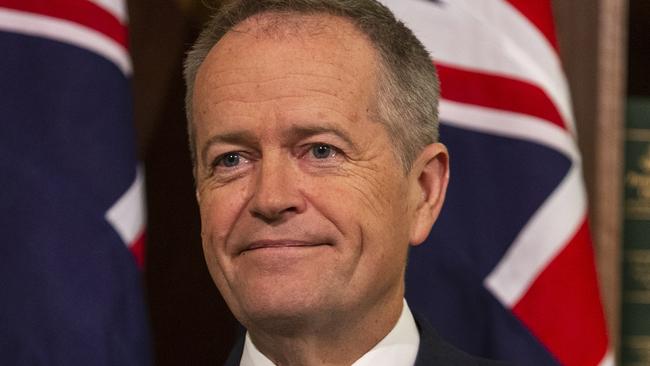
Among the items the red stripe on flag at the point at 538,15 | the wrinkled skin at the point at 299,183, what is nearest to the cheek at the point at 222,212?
the wrinkled skin at the point at 299,183

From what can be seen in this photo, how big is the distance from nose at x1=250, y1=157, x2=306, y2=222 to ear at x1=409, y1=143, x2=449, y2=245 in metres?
0.16

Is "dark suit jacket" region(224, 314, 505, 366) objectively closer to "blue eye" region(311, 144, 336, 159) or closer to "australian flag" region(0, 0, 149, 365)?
"blue eye" region(311, 144, 336, 159)

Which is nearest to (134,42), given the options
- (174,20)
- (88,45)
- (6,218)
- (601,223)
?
(174,20)

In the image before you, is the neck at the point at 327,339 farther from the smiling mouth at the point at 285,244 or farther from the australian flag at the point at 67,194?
the australian flag at the point at 67,194

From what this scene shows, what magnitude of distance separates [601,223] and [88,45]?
2.94ft

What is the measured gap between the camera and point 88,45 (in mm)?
1436

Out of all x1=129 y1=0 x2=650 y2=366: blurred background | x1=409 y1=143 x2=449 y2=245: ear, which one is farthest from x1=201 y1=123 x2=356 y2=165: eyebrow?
x1=129 y1=0 x2=650 y2=366: blurred background

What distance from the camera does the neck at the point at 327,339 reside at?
3.18 ft

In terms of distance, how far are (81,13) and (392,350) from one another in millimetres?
709

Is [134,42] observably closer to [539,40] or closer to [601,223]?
[539,40]

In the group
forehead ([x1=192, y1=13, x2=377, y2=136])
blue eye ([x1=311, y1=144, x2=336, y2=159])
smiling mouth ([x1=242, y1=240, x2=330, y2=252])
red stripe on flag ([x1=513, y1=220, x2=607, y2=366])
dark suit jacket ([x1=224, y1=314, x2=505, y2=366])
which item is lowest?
red stripe on flag ([x1=513, y1=220, x2=607, y2=366])

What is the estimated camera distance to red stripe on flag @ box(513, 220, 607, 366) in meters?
1.53

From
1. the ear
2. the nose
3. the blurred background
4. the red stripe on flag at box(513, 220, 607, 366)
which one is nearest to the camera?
the nose

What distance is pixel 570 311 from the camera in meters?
1.53
